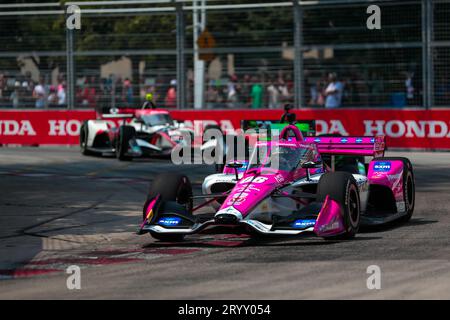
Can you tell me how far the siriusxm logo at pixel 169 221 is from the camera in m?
12.4

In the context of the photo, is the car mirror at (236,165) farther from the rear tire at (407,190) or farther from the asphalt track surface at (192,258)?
the rear tire at (407,190)

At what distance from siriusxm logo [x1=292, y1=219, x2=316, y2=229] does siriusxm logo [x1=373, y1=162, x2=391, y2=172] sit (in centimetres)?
261

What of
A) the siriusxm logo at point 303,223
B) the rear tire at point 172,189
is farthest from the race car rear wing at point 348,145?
the siriusxm logo at point 303,223

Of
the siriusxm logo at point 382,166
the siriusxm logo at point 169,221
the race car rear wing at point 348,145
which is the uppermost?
the race car rear wing at point 348,145

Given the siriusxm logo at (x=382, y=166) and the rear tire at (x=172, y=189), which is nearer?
the rear tire at (x=172, y=189)

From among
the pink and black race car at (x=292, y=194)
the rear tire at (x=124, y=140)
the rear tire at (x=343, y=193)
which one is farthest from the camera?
the rear tire at (x=124, y=140)

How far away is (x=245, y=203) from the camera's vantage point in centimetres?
1216

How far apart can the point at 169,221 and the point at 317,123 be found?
16.3 metres

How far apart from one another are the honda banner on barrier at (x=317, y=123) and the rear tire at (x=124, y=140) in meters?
3.37

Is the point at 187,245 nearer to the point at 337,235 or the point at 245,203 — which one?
the point at 245,203

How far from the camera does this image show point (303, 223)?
12.0m
